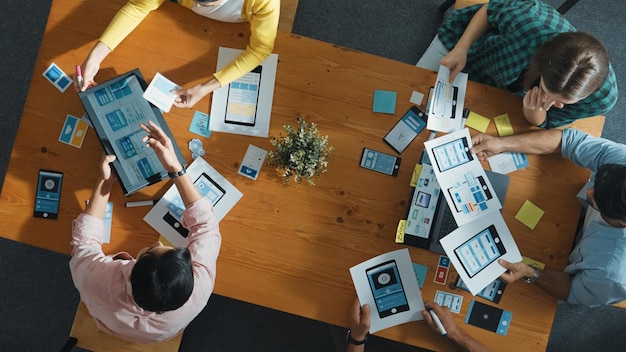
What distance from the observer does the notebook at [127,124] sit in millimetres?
1808

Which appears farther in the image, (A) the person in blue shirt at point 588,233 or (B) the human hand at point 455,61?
(B) the human hand at point 455,61

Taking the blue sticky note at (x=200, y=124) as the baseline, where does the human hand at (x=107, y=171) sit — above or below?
below

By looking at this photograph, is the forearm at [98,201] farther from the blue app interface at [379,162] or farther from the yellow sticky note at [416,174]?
the yellow sticky note at [416,174]

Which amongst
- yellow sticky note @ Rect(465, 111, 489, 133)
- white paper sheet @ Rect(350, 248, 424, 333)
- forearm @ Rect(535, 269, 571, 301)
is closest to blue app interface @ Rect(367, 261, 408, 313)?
white paper sheet @ Rect(350, 248, 424, 333)

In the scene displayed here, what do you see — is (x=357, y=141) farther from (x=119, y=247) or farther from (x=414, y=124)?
(x=119, y=247)

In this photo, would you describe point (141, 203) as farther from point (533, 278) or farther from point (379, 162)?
point (533, 278)

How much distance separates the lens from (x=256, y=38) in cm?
184

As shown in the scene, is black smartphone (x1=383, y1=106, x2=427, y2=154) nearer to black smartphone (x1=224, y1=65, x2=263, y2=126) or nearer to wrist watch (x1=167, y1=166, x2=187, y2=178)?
black smartphone (x1=224, y1=65, x2=263, y2=126)

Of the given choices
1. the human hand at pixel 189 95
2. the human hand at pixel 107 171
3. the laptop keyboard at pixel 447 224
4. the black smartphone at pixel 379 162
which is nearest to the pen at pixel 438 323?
the laptop keyboard at pixel 447 224

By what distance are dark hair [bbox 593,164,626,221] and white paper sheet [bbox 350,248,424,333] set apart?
2.37 ft

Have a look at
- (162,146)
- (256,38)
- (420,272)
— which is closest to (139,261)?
(162,146)

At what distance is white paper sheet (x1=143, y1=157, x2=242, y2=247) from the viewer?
6.11 ft

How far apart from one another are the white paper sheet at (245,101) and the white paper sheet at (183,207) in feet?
0.57

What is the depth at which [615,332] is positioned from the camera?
2.82m
